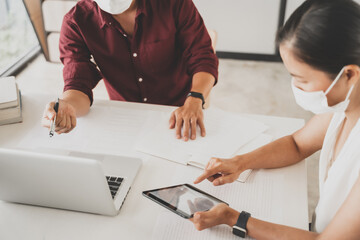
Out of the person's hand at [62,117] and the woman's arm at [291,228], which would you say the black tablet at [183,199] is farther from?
the person's hand at [62,117]

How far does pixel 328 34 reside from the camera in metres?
0.85

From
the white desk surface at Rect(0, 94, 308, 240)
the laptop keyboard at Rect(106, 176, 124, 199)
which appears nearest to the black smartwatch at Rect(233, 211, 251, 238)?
the white desk surface at Rect(0, 94, 308, 240)

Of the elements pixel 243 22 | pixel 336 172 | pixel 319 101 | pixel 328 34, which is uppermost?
pixel 328 34

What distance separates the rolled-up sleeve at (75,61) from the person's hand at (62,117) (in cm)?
16

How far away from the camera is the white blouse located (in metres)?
0.98

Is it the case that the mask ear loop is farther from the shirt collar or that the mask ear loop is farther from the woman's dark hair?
the shirt collar

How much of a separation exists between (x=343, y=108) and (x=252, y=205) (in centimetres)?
36

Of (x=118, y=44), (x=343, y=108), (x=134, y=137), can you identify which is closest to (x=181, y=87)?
(x=118, y=44)

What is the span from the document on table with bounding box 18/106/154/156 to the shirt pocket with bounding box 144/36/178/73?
0.28m

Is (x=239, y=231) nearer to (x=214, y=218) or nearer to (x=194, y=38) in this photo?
(x=214, y=218)

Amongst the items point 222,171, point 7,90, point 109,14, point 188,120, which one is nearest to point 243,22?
point 109,14

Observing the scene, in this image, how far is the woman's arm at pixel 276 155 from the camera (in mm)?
1160

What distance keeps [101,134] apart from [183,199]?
483 millimetres

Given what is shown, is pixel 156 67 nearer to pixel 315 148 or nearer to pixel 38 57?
pixel 315 148
